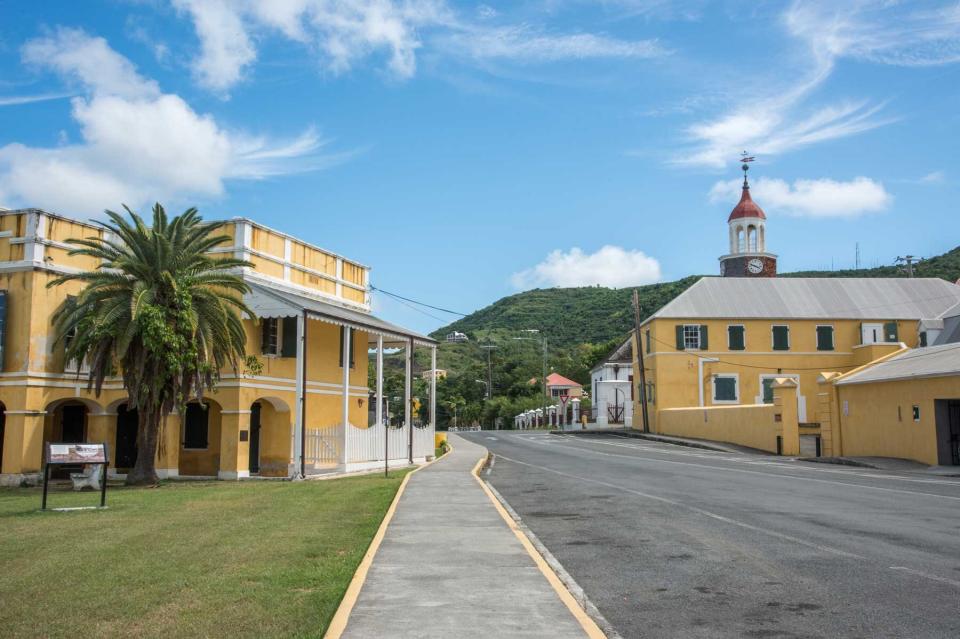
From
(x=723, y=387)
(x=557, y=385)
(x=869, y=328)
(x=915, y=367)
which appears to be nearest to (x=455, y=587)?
(x=915, y=367)

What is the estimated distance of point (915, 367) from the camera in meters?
28.0

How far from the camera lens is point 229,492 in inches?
757

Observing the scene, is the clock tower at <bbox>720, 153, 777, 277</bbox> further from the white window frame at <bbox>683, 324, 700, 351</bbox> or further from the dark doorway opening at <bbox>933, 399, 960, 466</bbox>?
the dark doorway opening at <bbox>933, 399, 960, 466</bbox>

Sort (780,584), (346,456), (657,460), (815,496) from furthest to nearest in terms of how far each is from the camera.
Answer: (657,460), (346,456), (815,496), (780,584)

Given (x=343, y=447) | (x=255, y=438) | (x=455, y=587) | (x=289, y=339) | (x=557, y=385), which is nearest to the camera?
(x=455, y=587)

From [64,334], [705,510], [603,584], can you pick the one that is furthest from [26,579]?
[64,334]

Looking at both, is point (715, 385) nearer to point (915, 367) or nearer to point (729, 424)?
point (729, 424)

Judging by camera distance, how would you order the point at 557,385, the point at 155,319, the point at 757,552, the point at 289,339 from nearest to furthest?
the point at 757,552
the point at 155,319
the point at 289,339
the point at 557,385

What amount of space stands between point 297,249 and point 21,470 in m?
11.0

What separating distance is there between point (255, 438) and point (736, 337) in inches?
1344

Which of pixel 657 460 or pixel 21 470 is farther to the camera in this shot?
pixel 657 460

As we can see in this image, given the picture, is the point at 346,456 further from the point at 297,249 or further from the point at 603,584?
the point at 603,584

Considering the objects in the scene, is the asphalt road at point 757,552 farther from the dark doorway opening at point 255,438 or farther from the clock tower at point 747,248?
the clock tower at point 747,248

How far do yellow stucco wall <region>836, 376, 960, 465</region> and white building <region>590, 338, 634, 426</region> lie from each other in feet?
96.7
